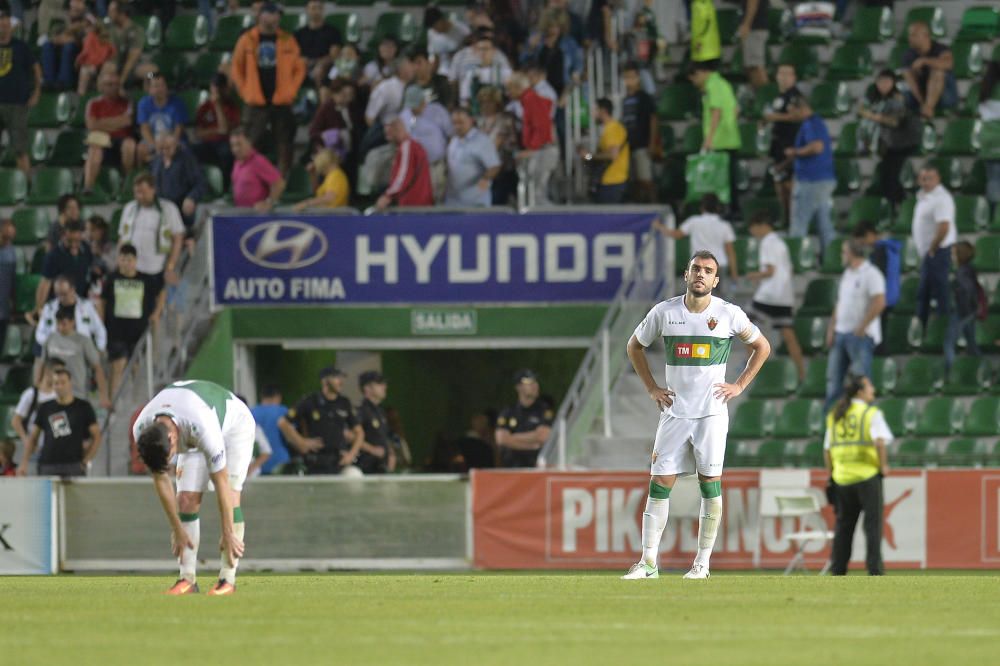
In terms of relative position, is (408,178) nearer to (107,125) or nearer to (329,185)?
(329,185)

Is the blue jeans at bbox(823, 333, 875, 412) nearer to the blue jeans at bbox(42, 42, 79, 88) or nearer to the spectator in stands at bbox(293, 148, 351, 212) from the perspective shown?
the spectator in stands at bbox(293, 148, 351, 212)

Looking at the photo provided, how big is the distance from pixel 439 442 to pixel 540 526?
513cm

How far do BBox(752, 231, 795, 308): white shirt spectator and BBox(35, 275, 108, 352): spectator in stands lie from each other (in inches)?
284

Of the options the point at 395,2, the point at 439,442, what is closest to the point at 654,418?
the point at 439,442

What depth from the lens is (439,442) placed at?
24.3 metres

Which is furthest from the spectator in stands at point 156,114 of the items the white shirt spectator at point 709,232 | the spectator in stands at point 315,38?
the white shirt spectator at point 709,232

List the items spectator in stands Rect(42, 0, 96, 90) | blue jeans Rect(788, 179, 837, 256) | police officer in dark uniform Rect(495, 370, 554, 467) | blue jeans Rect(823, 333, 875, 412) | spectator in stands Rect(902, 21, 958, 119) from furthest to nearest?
spectator in stands Rect(42, 0, 96, 90)
spectator in stands Rect(902, 21, 958, 119)
blue jeans Rect(788, 179, 837, 256)
blue jeans Rect(823, 333, 875, 412)
police officer in dark uniform Rect(495, 370, 554, 467)

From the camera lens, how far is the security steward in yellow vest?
17.2 metres

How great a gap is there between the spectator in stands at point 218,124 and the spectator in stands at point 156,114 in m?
0.26

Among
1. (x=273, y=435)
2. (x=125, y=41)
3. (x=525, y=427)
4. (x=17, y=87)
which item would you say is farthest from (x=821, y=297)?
(x=17, y=87)

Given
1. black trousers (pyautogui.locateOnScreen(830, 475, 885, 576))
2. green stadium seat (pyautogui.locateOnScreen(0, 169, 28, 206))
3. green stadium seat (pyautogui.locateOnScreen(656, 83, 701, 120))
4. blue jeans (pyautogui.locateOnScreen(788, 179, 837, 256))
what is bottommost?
black trousers (pyautogui.locateOnScreen(830, 475, 885, 576))

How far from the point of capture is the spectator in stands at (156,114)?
77.7ft

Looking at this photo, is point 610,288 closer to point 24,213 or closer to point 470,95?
point 470,95

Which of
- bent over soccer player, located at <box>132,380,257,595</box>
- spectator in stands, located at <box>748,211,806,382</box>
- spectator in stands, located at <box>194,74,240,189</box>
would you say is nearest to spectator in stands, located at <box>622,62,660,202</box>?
spectator in stands, located at <box>748,211,806,382</box>
